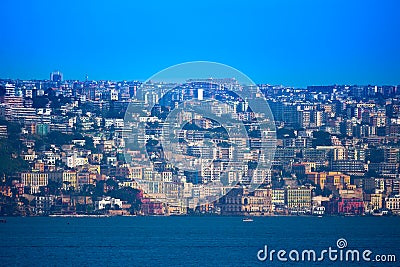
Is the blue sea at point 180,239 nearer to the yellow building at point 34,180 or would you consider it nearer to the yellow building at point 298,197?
the yellow building at point 298,197

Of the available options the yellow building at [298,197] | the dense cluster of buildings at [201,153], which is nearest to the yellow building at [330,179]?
the dense cluster of buildings at [201,153]

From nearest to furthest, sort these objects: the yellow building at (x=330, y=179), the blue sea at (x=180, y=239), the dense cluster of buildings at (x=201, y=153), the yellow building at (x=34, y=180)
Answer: the blue sea at (x=180, y=239)
the dense cluster of buildings at (x=201, y=153)
the yellow building at (x=34, y=180)
the yellow building at (x=330, y=179)

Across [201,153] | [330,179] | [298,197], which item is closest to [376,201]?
[330,179]

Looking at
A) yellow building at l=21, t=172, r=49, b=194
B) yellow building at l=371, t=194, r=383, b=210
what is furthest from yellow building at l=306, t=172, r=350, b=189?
yellow building at l=21, t=172, r=49, b=194

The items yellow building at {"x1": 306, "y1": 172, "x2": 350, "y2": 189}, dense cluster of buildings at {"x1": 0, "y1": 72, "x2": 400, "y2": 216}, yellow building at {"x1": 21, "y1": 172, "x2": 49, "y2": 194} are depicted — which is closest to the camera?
dense cluster of buildings at {"x1": 0, "y1": 72, "x2": 400, "y2": 216}

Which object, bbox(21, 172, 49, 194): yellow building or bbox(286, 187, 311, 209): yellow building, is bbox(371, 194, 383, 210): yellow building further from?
bbox(21, 172, 49, 194): yellow building

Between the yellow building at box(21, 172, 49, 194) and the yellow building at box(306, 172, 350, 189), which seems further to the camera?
the yellow building at box(306, 172, 350, 189)
